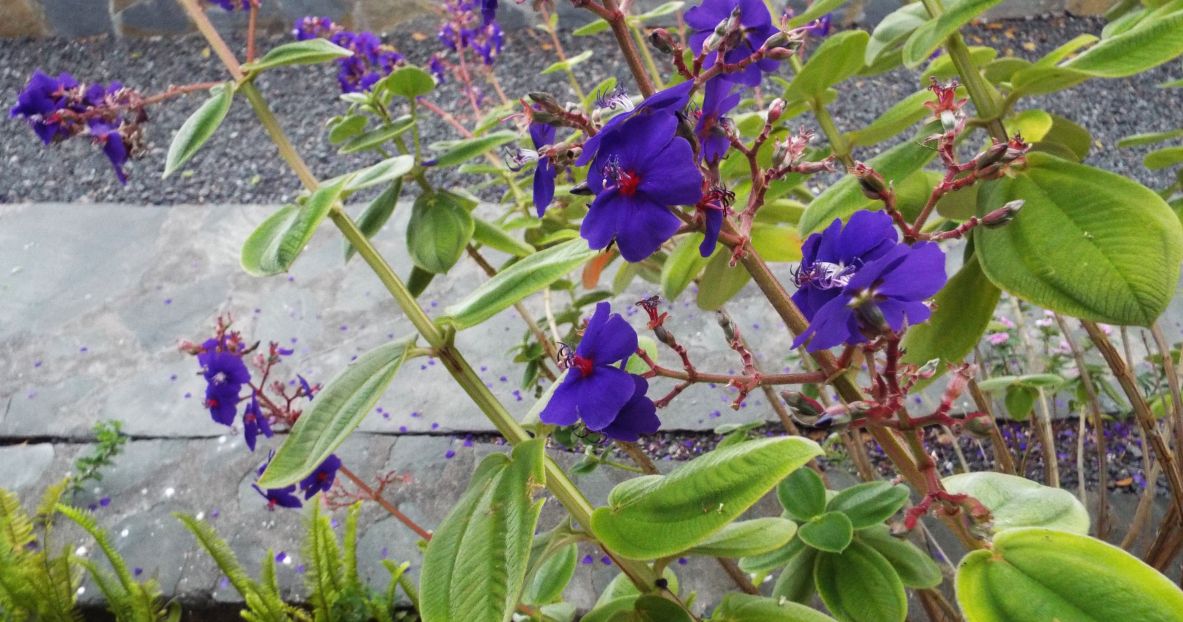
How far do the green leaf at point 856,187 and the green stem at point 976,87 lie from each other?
32 mm

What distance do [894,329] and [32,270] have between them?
2.20 meters

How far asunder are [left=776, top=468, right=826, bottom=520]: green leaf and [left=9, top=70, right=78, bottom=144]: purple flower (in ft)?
2.48

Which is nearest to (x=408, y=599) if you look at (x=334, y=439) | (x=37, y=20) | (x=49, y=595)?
(x=49, y=595)

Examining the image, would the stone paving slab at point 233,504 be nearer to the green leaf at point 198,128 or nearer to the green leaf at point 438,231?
the green leaf at point 438,231

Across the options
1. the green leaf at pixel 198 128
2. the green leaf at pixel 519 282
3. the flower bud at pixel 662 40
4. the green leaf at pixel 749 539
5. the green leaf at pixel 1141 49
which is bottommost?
the green leaf at pixel 749 539

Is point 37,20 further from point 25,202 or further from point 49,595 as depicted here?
point 49,595

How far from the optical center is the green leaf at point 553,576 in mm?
618

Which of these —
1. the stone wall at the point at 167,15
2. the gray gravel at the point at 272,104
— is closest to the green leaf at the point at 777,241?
the gray gravel at the point at 272,104

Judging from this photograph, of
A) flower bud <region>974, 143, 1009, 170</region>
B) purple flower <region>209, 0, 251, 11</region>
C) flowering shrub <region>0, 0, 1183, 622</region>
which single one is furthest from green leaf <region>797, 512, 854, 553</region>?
purple flower <region>209, 0, 251, 11</region>

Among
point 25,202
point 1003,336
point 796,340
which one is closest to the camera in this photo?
point 796,340

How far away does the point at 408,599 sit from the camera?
1141mm

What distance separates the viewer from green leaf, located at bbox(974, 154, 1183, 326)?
0.45 m

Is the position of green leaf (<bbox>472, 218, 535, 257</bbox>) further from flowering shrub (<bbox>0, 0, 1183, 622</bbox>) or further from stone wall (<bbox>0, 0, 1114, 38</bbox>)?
stone wall (<bbox>0, 0, 1114, 38</bbox>)

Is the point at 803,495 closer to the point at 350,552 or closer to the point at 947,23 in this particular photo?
the point at 947,23
